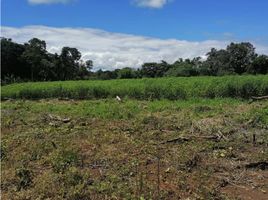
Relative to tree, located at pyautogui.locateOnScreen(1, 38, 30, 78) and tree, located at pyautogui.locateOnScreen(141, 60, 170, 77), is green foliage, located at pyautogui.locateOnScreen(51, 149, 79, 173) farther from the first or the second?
tree, located at pyautogui.locateOnScreen(141, 60, 170, 77)

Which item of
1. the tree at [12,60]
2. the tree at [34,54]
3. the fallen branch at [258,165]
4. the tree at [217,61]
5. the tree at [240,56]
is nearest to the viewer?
the fallen branch at [258,165]

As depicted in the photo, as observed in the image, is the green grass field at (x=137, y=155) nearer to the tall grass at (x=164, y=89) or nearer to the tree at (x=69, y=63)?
the tall grass at (x=164, y=89)

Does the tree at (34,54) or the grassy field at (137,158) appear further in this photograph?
the tree at (34,54)

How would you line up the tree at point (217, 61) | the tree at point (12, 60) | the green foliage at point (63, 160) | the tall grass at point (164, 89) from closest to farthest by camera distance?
1. the green foliage at point (63, 160)
2. the tall grass at point (164, 89)
3. the tree at point (12, 60)
4. the tree at point (217, 61)

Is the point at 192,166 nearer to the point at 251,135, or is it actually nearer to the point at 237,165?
the point at 237,165

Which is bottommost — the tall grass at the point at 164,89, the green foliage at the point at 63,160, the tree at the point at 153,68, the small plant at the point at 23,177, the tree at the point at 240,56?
the small plant at the point at 23,177

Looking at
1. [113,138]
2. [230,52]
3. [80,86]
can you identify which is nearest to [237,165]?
[113,138]

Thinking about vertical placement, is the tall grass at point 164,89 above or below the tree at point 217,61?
below

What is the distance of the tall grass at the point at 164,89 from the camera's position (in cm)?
1841

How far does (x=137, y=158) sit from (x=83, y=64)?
176ft

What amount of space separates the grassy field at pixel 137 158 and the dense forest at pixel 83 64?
3092cm

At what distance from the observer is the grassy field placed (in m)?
5.69

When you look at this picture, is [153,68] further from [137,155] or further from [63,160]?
[63,160]

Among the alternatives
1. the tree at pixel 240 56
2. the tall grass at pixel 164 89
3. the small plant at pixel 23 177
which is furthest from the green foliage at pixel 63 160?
the tree at pixel 240 56
